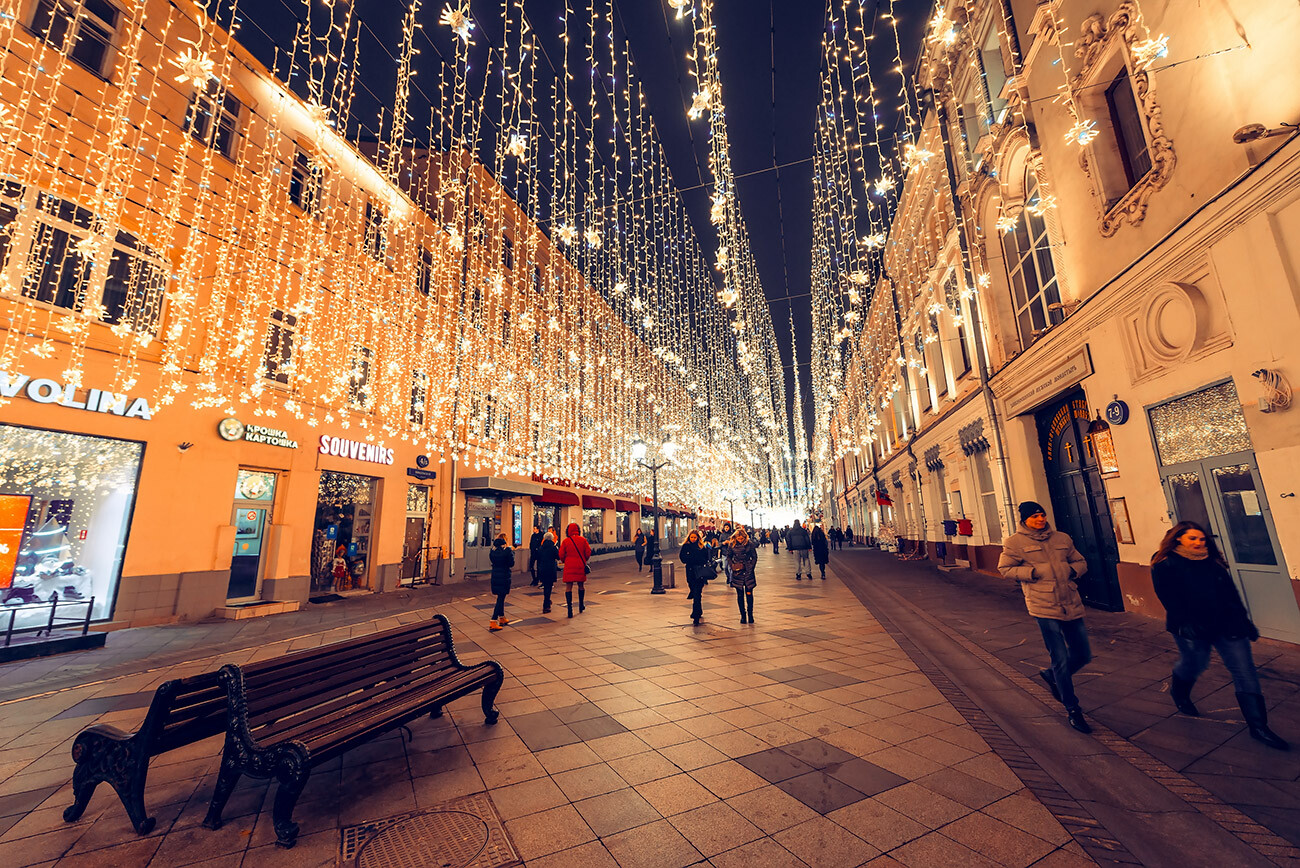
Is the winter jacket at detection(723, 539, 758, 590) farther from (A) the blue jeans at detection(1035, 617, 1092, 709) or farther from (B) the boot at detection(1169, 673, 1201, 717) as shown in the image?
(B) the boot at detection(1169, 673, 1201, 717)

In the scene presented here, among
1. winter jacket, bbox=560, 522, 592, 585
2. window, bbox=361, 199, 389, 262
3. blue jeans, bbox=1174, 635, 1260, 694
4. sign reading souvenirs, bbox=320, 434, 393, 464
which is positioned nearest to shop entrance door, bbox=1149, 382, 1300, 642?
blue jeans, bbox=1174, 635, 1260, 694

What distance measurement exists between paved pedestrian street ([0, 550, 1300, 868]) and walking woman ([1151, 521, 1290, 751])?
36 centimetres

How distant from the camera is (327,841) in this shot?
2891mm

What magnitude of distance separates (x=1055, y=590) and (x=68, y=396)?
49.7 feet

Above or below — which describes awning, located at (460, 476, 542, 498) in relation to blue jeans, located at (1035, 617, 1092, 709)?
above

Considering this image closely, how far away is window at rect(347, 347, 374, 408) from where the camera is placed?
49.9ft

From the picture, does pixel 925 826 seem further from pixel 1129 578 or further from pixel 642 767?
pixel 1129 578

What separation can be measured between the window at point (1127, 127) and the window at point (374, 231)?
17449 mm

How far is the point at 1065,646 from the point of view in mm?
4699

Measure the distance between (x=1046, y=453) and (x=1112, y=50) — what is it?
8147 mm

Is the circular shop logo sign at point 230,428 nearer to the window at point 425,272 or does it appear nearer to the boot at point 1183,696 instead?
the window at point 425,272

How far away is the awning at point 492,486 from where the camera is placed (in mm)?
19156

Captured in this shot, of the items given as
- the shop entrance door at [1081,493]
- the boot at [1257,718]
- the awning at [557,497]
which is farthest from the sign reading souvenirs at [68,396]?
the shop entrance door at [1081,493]

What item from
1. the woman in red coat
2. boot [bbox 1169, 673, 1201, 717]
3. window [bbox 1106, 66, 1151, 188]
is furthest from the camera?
the woman in red coat
